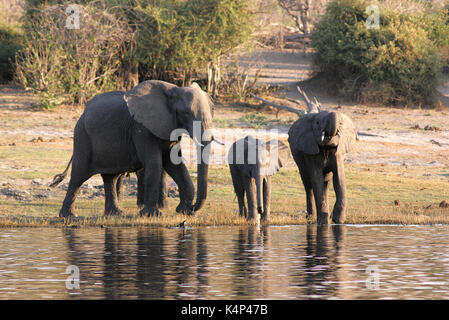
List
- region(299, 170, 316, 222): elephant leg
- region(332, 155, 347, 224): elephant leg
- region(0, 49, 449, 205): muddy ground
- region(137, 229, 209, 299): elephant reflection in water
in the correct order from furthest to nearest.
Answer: region(0, 49, 449, 205): muddy ground, region(299, 170, 316, 222): elephant leg, region(332, 155, 347, 224): elephant leg, region(137, 229, 209, 299): elephant reflection in water

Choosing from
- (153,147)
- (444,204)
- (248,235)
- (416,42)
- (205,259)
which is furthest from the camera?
(416,42)

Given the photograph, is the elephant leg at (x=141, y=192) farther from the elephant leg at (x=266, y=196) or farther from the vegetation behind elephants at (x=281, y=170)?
the elephant leg at (x=266, y=196)

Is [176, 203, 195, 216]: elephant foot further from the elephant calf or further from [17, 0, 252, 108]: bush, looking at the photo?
[17, 0, 252, 108]: bush

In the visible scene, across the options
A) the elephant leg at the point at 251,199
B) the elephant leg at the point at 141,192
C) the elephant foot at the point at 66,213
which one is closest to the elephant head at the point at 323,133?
the elephant leg at the point at 251,199

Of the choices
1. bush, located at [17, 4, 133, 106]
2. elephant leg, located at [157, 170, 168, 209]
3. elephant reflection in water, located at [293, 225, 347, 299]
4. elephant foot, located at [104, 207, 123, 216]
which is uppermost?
bush, located at [17, 4, 133, 106]

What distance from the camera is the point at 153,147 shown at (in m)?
15.8

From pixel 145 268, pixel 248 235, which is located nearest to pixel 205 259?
pixel 145 268

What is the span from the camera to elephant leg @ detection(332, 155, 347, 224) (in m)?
15.3

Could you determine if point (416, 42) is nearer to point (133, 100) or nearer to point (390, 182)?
point (390, 182)

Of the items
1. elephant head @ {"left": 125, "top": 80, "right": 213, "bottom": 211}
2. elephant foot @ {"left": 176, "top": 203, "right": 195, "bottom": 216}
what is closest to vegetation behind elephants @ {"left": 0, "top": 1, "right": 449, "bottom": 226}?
elephant foot @ {"left": 176, "top": 203, "right": 195, "bottom": 216}

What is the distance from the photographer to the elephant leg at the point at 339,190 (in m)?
15.3

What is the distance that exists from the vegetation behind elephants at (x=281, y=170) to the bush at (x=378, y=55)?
2.02 ft
